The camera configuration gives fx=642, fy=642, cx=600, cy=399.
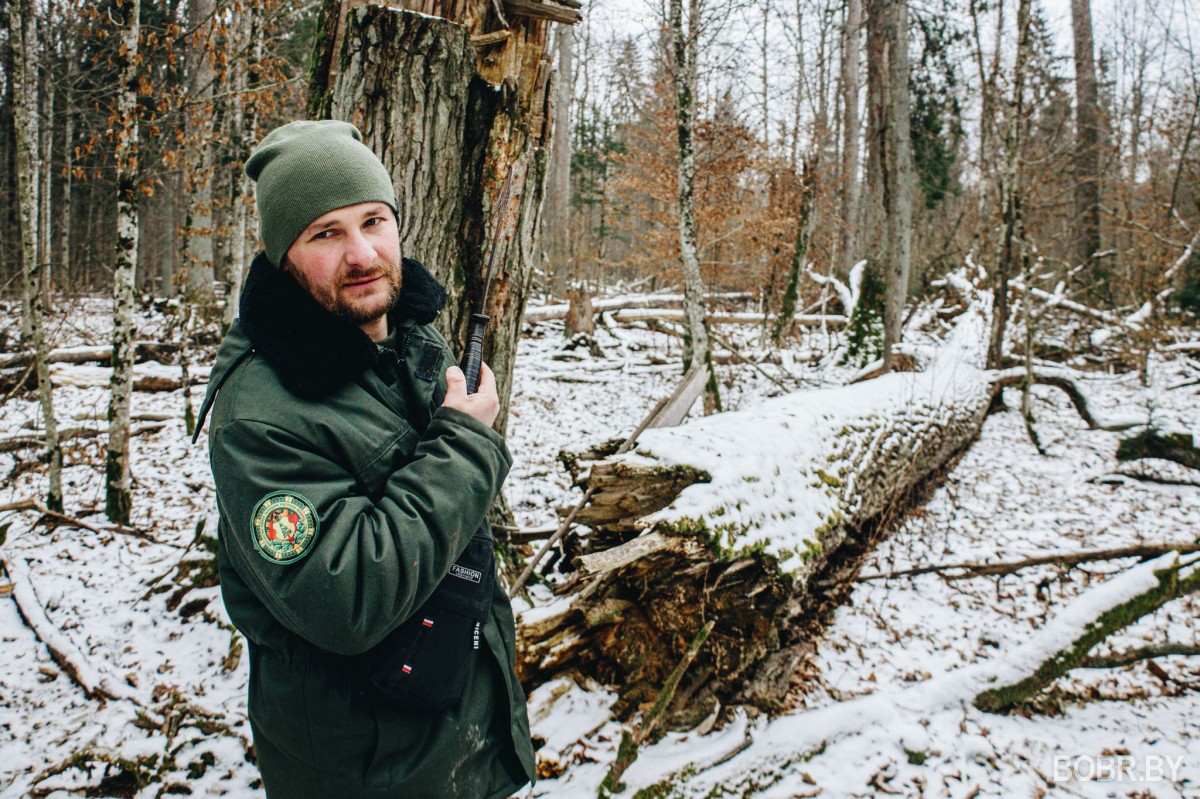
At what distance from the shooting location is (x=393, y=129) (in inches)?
103

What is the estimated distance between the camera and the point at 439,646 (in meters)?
1.40

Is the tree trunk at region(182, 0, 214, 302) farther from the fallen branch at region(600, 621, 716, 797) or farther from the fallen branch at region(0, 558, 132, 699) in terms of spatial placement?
the fallen branch at region(600, 621, 716, 797)

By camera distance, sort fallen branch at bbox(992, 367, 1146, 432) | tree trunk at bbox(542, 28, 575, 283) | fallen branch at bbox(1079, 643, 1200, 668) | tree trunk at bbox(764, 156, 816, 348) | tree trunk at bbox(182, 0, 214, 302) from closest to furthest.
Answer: fallen branch at bbox(1079, 643, 1200, 668)
tree trunk at bbox(182, 0, 214, 302)
fallen branch at bbox(992, 367, 1146, 432)
tree trunk at bbox(764, 156, 816, 348)
tree trunk at bbox(542, 28, 575, 283)

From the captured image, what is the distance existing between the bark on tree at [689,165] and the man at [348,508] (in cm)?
564

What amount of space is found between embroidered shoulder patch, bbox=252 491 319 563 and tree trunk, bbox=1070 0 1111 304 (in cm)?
1562

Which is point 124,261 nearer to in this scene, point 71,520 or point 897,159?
point 71,520

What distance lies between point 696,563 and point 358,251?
2.03m

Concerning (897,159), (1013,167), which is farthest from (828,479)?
(1013,167)

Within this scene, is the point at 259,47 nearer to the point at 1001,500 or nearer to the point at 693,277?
the point at 693,277

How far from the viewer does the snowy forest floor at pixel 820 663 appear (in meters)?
2.60

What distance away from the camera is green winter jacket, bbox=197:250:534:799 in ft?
3.83

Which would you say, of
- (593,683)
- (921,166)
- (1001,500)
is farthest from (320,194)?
(921,166)

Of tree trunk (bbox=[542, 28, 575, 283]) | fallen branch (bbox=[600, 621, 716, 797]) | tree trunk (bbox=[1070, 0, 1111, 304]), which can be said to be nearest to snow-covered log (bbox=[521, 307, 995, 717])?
fallen branch (bbox=[600, 621, 716, 797])

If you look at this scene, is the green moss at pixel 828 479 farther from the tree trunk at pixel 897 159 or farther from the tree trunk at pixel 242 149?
the tree trunk at pixel 242 149
